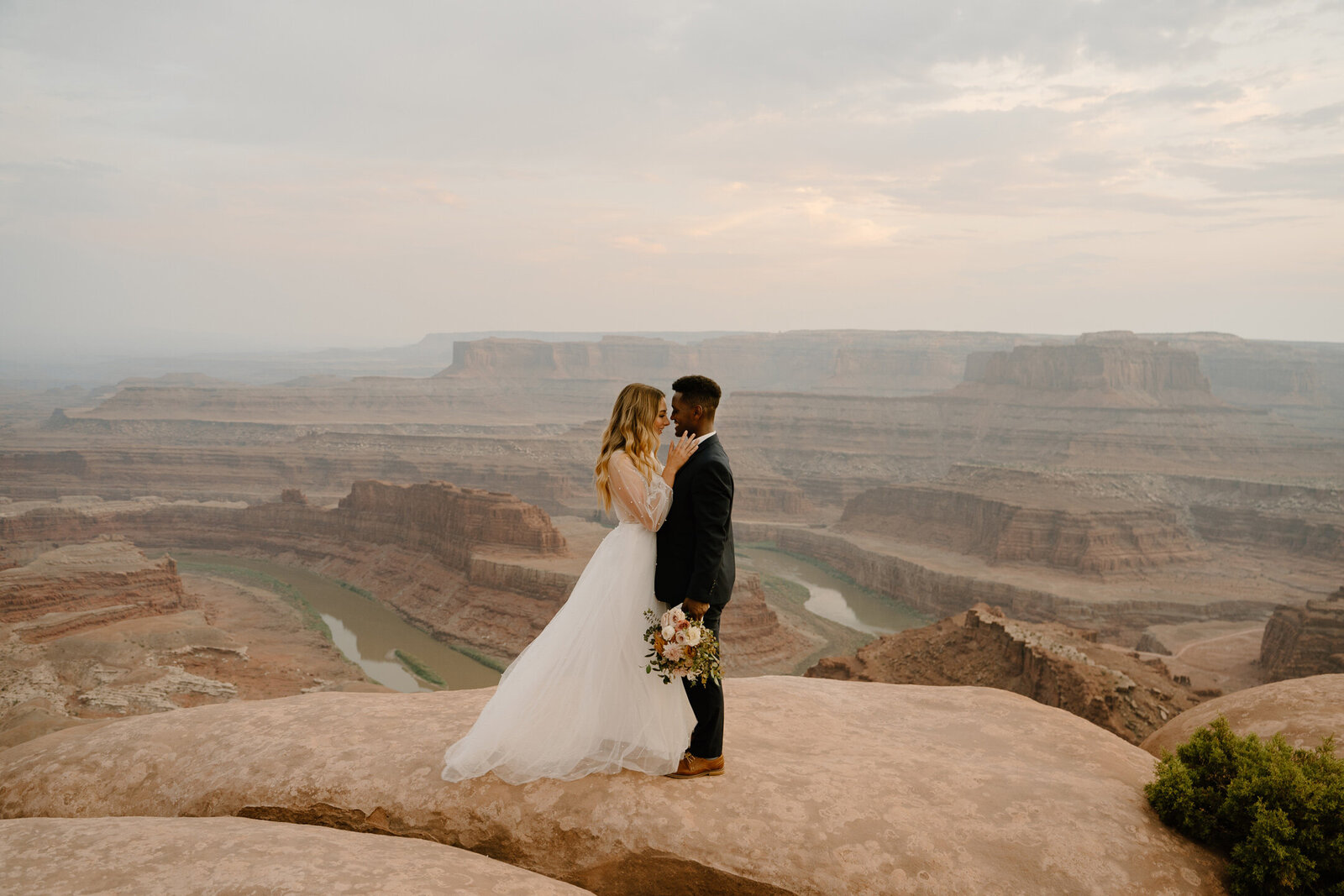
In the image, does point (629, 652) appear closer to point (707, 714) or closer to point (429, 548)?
point (707, 714)

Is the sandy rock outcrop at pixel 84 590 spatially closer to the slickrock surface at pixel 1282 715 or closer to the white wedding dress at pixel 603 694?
the white wedding dress at pixel 603 694

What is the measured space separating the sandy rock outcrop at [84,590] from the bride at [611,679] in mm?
28883

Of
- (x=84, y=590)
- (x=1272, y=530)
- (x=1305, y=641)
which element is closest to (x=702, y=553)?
(x=1305, y=641)

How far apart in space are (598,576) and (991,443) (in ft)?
299

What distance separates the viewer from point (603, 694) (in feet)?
17.6

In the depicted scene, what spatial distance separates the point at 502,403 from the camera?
13750 centimetres

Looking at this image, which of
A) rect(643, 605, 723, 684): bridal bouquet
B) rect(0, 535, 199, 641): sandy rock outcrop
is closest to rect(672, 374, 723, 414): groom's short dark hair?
rect(643, 605, 723, 684): bridal bouquet

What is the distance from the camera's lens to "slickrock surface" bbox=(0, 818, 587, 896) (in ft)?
12.8

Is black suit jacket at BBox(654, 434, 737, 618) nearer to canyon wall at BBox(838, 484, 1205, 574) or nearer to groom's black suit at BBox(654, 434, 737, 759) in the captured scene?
groom's black suit at BBox(654, 434, 737, 759)

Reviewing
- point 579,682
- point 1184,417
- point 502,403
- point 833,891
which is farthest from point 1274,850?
point 502,403

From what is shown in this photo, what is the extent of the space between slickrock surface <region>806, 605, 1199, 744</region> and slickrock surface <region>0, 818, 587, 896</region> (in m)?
14.8

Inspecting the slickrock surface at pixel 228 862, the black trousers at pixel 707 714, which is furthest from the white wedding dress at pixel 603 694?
the slickrock surface at pixel 228 862

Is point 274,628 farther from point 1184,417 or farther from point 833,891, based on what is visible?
point 1184,417

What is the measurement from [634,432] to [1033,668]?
16.2 metres
